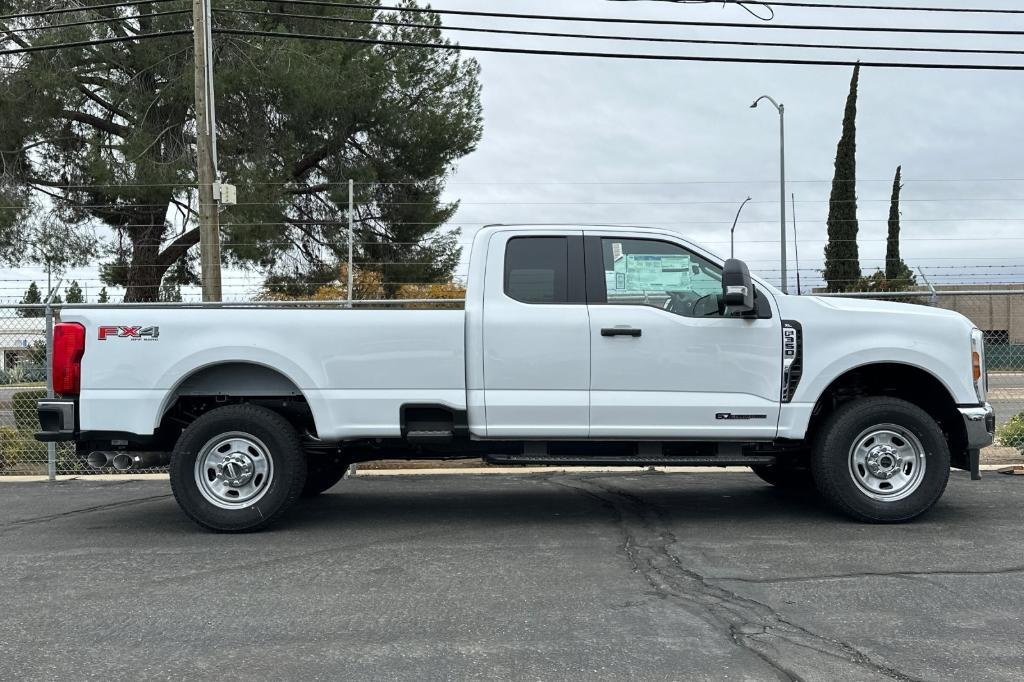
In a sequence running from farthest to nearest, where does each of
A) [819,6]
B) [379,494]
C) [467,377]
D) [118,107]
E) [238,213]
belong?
[118,107]
[238,213]
[819,6]
[379,494]
[467,377]

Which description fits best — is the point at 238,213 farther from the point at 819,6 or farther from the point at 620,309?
the point at 620,309

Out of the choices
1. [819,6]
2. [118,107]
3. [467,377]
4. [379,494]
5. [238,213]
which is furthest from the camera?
[118,107]

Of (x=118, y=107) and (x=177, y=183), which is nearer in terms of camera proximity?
(x=177, y=183)

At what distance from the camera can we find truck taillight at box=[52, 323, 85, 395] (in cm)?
618

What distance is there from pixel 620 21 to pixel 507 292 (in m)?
10.5

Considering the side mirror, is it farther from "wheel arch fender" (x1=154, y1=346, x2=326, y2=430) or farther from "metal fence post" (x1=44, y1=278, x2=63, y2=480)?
"metal fence post" (x1=44, y1=278, x2=63, y2=480)

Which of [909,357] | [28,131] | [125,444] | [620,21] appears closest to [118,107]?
[28,131]

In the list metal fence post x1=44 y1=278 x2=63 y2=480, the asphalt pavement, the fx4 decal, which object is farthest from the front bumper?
metal fence post x1=44 y1=278 x2=63 y2=480

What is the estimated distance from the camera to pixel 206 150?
14203 millimetres

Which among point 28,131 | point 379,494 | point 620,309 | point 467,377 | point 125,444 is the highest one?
point 28,131

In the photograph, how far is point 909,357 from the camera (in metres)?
6.21

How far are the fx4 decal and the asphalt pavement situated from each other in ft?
4.64

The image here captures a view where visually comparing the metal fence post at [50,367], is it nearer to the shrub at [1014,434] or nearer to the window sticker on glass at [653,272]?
the window sticker on glass at [653,272]

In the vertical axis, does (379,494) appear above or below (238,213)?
below
